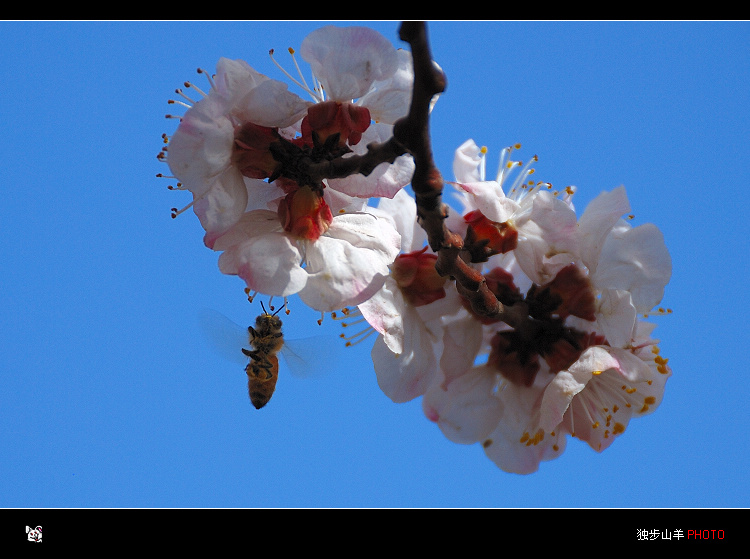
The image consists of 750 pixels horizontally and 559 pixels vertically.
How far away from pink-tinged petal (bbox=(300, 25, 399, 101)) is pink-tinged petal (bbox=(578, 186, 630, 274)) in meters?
0.63

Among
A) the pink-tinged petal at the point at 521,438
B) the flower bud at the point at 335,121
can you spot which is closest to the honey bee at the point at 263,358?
the pink-tinged petal at the point at 521,438

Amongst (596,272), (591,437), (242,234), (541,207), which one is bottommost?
(591,437)

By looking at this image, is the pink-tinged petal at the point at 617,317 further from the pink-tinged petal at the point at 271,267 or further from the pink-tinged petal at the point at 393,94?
the pink-tinged petal at the point at 271,267

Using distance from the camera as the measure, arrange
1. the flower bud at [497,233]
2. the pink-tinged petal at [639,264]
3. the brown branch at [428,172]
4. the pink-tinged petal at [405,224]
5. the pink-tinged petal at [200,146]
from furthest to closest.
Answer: the pink-tinged petal at [405,224]
the flower bud at [497,233]
the pink-tinged petal at [639,264]
the pink-tinged petal at [200,146]
the brown branch at [428,172]

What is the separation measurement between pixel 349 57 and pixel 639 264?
2.58ft

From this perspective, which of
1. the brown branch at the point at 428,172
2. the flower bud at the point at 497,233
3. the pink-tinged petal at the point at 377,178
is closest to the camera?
the brown branch at the point at 428,172

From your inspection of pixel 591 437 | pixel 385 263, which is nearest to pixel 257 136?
pixel 385 263

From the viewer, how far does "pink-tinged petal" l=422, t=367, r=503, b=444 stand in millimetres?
1836

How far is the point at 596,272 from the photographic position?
5.21ft

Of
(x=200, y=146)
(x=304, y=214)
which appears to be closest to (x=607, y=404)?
(x=304, y=214)

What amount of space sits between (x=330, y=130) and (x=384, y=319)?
1.38 feet

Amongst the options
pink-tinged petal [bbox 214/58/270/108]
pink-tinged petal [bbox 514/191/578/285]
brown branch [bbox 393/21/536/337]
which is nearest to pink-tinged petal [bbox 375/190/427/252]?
pink-tinged petal [bbox 514/191/578/285]

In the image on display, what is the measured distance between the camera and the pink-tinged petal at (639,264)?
152 centimetres

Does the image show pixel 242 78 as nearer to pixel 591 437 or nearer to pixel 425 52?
pixel 425 52
